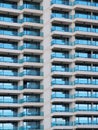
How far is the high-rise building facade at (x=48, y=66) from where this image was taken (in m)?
64.8

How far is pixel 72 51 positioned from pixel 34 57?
5908 millimetres

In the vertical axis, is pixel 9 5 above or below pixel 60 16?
above

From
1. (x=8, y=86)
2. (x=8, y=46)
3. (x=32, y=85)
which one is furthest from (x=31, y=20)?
(x=8, y=86)

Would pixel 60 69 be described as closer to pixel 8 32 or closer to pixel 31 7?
pixel 8 32

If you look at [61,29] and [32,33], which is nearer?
[32,33]

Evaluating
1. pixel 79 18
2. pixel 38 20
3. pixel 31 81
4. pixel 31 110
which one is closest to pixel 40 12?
pixel 38 20

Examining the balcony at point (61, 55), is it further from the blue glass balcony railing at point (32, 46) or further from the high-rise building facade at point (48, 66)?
the blue glass balcony railing at point (32, 46)

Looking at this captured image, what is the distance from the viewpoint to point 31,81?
6681cm

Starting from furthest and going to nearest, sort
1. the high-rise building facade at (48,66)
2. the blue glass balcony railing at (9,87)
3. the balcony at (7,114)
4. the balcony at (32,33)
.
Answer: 1. the balcony at (32,33)
2. the high-rise building facade at (48,66)
3. the blue glass balcony railing at (9,87)
4. the balcony at (7,114)

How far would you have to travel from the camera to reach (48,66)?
6631 centimetres

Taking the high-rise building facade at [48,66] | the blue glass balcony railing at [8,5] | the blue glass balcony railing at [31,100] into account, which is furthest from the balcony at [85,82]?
the blue glass balcony railing at [8,5]

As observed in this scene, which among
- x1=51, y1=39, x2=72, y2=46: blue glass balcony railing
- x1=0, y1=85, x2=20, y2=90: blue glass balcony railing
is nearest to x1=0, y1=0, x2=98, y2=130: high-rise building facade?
x1=51, y1=39, x2=72, y2=46: blue glass balcony railing

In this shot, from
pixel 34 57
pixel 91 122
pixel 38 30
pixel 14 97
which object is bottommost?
pixel 91 122

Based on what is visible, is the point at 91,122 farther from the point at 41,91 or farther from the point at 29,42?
the point at 29,42
